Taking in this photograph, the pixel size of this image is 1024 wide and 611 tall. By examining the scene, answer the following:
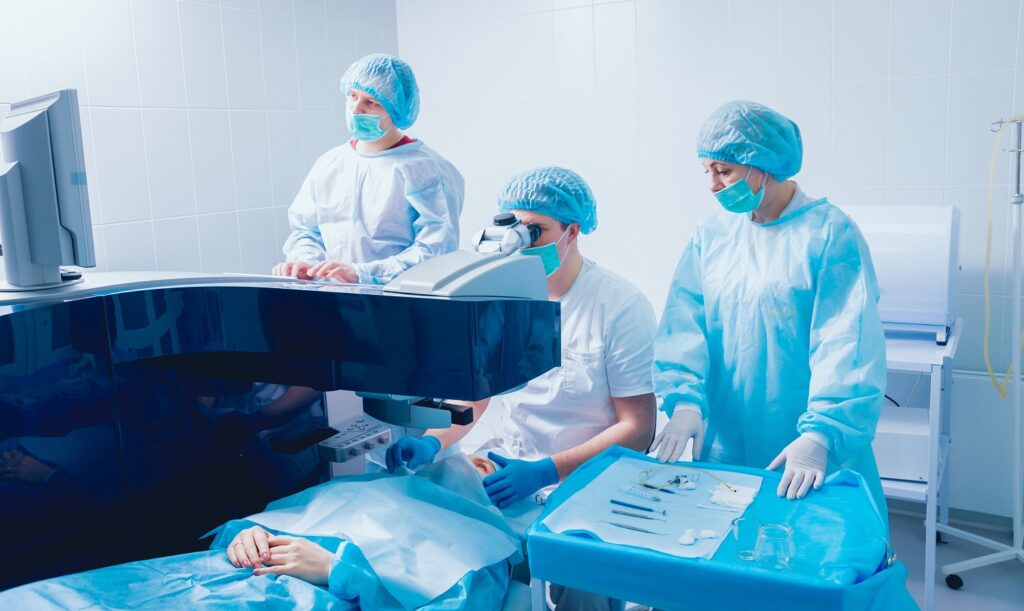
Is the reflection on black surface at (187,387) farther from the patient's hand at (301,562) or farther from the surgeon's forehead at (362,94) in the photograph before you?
the surgeon's forehead at (362,94)

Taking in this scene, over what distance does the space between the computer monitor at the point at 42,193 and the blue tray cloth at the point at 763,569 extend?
2.63ft

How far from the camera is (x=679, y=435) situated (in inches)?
70.6

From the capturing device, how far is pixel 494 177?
3832mm

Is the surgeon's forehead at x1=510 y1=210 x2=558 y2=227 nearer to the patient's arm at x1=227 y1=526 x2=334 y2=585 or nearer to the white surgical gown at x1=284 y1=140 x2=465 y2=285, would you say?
the white surgical gown at x1=284 y1=140 x2=465 y2=285

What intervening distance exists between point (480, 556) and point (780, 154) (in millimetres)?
1268

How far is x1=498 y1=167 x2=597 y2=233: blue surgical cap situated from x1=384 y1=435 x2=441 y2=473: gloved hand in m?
0.78

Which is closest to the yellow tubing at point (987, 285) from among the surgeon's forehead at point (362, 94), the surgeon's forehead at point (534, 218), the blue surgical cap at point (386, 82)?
the surgeon's forehead at point (534, 218)

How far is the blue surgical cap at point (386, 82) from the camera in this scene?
261cm

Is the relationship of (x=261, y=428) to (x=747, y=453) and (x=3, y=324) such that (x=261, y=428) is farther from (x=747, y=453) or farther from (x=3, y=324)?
(x=747, y=453)

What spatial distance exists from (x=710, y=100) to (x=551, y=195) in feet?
4.64

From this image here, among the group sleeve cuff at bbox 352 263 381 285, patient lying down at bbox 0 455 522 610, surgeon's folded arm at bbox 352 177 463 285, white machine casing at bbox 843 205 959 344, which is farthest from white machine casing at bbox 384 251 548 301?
white machine casing at bbox 843 205 959 344

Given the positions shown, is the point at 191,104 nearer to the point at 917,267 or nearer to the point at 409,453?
the point at 409,453

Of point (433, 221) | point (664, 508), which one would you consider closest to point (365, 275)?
point (433, 221)

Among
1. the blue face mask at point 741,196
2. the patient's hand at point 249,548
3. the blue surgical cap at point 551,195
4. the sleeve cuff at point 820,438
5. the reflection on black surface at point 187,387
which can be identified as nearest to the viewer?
the reflection on black surface at point 187,387
